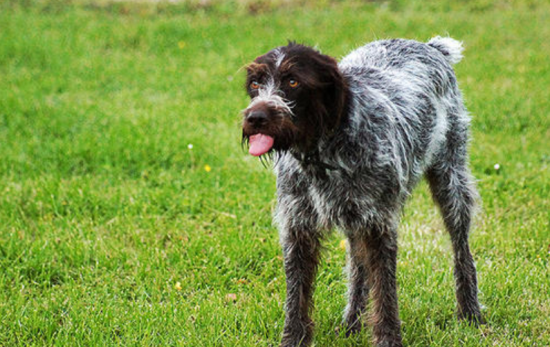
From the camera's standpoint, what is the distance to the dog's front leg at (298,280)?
Answer: 4055mm

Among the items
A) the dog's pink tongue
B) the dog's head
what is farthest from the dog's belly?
the dog's pink tongue

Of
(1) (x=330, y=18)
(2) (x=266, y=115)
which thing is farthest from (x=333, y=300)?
(1) (x=330, y=18)

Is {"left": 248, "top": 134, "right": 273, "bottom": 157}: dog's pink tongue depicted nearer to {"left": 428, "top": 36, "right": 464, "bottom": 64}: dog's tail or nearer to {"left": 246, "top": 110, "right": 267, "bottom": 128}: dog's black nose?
{"left": 246, "top": 110, "right": 267, "bottom": 128}: dog's black nose

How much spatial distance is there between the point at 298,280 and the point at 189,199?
2413mm

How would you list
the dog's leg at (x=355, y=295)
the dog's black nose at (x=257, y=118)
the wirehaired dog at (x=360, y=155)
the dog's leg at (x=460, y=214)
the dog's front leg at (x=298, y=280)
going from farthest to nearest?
the dog's leg at (x=460, y=214) < the dog's leg at (x=355, y=295) < the dog's front leg at (x=298, y=280) < the wirehaired dog at (x=360, y=155) < the dog's black nose at (x=257, y=118)

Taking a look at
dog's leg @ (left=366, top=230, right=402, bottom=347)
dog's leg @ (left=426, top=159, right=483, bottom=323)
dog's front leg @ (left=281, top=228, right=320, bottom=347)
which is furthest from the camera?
dog's leg @ (left=426, top=159, right=483, bottom=323)

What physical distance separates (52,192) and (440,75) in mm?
3697

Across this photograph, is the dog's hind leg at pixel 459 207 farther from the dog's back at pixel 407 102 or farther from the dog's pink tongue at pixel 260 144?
the dog's pink tongue at pixel 260 144

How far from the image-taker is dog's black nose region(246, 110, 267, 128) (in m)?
3.26

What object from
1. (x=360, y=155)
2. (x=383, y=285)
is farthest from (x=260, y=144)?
(x=383, y=285)

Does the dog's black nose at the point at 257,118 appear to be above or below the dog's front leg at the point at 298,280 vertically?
above

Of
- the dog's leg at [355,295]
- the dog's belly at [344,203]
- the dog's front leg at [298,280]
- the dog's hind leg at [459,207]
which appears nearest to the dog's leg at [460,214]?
the dog's hind leg at [459,207]

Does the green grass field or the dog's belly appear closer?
the dog's belly

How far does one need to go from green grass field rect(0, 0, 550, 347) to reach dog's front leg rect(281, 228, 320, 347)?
19 cm
